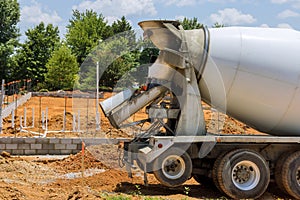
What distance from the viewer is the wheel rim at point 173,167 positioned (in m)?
8.75

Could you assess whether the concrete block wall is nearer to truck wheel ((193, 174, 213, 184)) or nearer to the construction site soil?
the construction site soil

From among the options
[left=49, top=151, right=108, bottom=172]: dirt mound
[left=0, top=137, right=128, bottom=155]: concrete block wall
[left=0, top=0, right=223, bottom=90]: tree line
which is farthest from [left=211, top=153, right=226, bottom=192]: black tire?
[left=0, top=0, right=223, bottom=90]: tree line

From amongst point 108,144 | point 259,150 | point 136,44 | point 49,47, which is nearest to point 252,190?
point 259,150

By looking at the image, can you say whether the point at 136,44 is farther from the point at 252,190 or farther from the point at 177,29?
the point at 252,190

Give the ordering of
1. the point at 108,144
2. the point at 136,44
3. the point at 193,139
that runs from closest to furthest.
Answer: the point at 193,139 < the point at 136,44 < the point at 108,144

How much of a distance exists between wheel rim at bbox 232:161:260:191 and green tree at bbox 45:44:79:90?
29921mm

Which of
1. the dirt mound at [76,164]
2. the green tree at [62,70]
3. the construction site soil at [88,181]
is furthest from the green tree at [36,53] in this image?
the dirt mound at [76,164]

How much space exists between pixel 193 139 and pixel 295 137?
2168 millimetres

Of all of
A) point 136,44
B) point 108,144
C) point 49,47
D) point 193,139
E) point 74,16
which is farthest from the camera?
point 74,16

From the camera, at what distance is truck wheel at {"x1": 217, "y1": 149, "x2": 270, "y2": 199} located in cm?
880

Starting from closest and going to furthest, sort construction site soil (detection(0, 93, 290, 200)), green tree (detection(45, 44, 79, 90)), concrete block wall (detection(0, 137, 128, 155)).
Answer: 1. construction site soil (detection(0, 93, 290, 200))
2. concrete block wall (detection(0, 137, 128, 155))
3. green tree (detection(45, 44, 79, 90))

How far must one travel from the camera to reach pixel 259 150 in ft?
30.6

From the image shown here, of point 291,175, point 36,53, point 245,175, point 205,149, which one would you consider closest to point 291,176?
point 291,175

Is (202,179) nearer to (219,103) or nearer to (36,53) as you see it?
(219,103)
